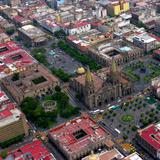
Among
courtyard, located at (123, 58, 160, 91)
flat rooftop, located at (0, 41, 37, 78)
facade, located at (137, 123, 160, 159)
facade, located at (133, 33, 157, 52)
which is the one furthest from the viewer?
facade, located at (133, 33, 157, 52)

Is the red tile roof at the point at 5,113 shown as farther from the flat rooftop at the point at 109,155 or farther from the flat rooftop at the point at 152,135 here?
the flat rooftop at the point at 152,135

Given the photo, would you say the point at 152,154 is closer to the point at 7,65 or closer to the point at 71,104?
the point at 71,104

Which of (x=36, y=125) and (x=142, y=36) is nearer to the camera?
(x=36, y=125)

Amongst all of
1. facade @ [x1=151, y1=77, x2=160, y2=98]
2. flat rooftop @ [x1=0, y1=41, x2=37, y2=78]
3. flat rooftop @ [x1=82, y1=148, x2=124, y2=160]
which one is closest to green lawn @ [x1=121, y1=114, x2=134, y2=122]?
facade @ [x1=151, y1=77, x2=160, y2=98]

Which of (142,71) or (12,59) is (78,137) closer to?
(142,71)

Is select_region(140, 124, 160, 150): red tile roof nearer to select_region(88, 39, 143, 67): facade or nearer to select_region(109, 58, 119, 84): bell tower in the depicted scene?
select_region(109, 58, 119, 84): bell tower

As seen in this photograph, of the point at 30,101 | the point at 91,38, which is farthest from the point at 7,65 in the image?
the point at 91,38

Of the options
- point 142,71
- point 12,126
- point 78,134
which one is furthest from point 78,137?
point 142,71
